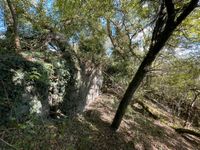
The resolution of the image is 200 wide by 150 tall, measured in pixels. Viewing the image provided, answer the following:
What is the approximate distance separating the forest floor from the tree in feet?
2.52

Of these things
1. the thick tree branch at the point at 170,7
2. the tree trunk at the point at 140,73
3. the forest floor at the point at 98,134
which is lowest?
the forest floor at the point at 98,134

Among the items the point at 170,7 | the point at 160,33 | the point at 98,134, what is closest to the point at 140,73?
→ the point at 160,33

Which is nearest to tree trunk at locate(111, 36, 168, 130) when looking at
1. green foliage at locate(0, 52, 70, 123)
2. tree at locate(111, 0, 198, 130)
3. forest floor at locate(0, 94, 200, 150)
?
tree at locate(111, 0, 198, 130)

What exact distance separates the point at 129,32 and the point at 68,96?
4.01 meters

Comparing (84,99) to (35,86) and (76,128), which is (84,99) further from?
(35,86)

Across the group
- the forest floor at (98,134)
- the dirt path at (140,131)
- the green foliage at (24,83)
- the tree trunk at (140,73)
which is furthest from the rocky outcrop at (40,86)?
the tree trunk at (140,73)

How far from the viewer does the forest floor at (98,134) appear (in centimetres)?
522

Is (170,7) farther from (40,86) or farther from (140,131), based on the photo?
(140,131)

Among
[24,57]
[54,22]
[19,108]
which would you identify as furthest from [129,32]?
[19,108]

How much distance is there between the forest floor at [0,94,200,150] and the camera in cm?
522

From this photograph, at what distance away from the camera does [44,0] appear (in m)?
9.71

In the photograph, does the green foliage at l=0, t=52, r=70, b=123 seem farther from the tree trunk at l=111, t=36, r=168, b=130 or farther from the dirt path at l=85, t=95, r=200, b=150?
the dirt path at l=85, t=95, r=200, b=150

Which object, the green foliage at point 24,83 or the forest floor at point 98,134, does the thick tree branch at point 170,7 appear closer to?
the green foliage at point 24,83

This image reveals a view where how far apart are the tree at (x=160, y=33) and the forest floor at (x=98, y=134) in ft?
2.52
